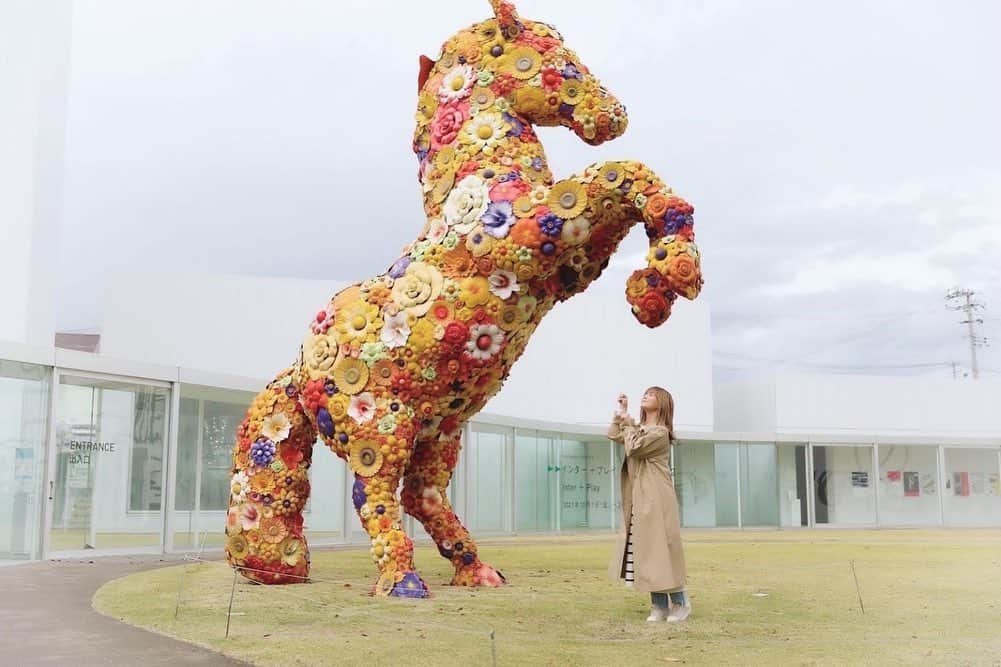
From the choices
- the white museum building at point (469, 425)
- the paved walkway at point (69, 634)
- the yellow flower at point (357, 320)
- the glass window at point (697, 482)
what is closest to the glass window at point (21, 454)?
the white museum building at point (469, 425)

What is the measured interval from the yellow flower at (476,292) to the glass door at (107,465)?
274 inches

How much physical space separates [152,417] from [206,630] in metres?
8.27

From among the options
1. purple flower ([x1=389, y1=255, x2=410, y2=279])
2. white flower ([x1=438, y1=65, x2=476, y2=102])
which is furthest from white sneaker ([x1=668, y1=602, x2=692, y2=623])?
white flower ([x1=438, y1=65, x2=476, y2=102])

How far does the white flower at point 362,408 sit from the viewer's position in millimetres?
7500

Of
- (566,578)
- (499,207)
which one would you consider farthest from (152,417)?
(499,207)

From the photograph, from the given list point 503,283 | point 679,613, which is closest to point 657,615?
point 679,613

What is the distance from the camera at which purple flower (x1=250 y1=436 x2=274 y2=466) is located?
8.15 meters

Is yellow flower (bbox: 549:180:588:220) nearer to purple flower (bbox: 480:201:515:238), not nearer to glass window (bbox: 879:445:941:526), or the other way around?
purple flower (bbox: 480:201:515:238)

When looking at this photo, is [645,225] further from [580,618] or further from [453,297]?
[580,618]

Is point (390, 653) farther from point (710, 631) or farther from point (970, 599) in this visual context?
point (970, 599)

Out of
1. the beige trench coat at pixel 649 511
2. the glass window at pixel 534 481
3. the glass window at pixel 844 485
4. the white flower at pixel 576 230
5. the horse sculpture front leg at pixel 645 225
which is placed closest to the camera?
the beige trench coat at pixel 649 511

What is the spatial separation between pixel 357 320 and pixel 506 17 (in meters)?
2.66

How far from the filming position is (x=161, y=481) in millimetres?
13562

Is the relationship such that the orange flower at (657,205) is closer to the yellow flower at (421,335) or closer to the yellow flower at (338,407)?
the yellow flower at (421,335)
